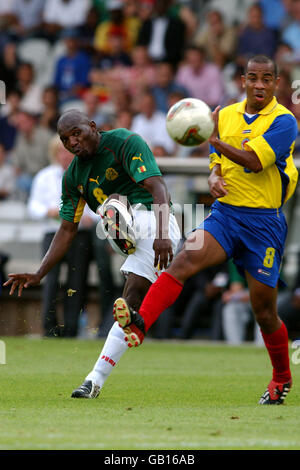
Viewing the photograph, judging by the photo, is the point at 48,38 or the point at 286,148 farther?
the point at 48,38

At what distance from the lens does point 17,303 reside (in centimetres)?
1562

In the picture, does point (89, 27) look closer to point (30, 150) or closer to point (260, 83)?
point (30, 150)

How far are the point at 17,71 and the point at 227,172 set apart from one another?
13.7 metres

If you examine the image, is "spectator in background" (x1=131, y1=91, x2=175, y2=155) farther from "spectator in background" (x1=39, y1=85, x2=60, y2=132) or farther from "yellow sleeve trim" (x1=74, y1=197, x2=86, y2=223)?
"yellow sleeve trim" (x1=74, y1=197, x2=86, y2=223)

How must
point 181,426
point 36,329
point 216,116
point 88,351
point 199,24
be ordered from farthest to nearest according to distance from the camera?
point 199,24
point 36,329
point 88,351
point 216,116
point 181,426

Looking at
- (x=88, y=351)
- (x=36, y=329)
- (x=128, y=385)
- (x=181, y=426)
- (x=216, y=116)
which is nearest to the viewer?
(x=181, y=426)

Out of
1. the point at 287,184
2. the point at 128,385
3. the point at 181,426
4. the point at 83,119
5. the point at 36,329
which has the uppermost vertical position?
the point at 83,119

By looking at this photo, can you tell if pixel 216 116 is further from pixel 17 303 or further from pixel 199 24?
pixel 199 24

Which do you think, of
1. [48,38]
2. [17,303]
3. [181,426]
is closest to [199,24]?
[48,38]

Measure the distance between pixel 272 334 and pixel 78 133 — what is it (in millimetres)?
2124

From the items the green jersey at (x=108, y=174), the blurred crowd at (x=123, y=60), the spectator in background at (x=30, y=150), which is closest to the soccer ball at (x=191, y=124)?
the green jersey at (x=108, y=174)

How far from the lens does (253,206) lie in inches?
290

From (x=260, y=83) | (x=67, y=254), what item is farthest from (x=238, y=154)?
(x=67, y=254)

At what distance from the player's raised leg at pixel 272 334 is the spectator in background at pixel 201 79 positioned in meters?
10.7
